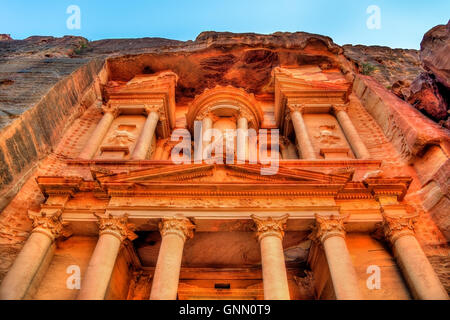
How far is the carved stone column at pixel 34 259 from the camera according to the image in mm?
7262

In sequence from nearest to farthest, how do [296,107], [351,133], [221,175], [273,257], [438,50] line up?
1. [273,257]
2. [221,175]
3. [438,50]
4. [351,133]
5. [296,107]

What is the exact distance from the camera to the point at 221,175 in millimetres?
9609

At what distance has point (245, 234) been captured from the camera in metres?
9.43

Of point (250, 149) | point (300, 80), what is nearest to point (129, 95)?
point (250, 149)

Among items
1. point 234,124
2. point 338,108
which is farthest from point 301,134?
point 234,124

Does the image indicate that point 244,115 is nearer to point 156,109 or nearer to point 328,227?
point 156,109

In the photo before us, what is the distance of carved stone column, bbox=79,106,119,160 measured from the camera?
44.1 feet

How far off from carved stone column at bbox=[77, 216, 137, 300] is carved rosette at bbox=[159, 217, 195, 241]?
102 centimetres

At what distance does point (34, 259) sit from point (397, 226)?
30.7 feet

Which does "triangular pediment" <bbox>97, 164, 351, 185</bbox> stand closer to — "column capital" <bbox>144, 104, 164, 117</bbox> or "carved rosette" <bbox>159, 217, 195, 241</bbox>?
"carved rosette" <bbox>159, 217, 195, 241</bbox>

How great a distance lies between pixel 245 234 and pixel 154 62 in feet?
50.5

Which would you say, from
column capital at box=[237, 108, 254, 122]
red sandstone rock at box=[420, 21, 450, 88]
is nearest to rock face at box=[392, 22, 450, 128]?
red sandstone rock at box=[420, 21, 450, 88]

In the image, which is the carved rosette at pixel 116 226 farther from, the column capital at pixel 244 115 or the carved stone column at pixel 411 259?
the column capital at pixel 244 115
